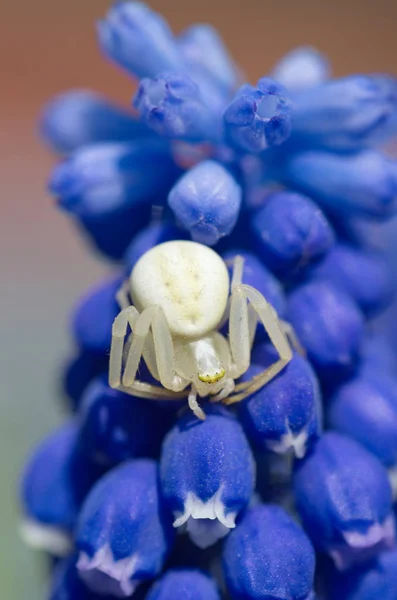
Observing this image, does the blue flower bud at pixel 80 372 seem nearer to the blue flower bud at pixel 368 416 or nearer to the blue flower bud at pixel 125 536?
the blue flower bud at pixel 125 536

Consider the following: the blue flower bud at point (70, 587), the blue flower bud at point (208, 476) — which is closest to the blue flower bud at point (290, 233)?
the blue flower bud at point (208, 476)

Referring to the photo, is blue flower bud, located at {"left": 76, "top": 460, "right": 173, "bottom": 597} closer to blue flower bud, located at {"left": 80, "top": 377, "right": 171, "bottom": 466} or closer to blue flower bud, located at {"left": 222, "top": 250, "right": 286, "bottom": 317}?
blue flower bud, located at {"left": 80, "top": 377, "right": 171, "bottom": 466}

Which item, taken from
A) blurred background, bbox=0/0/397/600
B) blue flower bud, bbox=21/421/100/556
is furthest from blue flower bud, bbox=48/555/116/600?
blurred background, bbox=0/0/397/600

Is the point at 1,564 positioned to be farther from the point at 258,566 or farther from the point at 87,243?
the point at 258,566

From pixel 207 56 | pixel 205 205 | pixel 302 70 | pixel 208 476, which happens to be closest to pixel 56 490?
pixel 208 476

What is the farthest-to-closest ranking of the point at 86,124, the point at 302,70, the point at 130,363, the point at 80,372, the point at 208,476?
the point at 302,70 < the point at 86,124 < the point at 80,372 < the point at 130,363 < the point at 208,476

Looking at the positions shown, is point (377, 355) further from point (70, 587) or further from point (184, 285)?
point (70, 587)

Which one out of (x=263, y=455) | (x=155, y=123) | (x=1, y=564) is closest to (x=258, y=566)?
(x=263, y=455)
